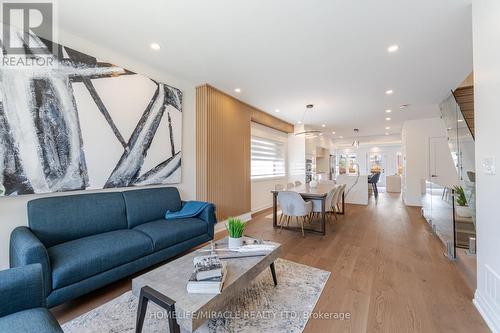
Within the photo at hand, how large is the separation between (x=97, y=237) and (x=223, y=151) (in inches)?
101

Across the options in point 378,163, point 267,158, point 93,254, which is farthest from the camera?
point 378,163

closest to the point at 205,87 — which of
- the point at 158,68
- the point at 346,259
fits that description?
the point at 158,68

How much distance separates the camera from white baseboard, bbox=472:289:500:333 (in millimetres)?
1517

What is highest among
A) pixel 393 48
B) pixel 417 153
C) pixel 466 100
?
pixel 393 48

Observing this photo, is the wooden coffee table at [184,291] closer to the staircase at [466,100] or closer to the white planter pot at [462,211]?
the white planter pot at [462,211]

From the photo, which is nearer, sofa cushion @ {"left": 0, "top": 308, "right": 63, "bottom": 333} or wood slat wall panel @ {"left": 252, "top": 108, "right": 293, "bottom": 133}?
sofa cushion @ {"left": 0, "top": 308, "right": 63, "bottom": 333}

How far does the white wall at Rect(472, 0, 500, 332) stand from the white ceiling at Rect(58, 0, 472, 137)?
0.56 metres

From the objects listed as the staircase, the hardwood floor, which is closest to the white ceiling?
the staircase

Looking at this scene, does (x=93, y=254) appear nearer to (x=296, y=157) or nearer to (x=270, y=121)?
(x=270, y=121)

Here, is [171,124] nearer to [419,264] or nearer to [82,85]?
[82,85]

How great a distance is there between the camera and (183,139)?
3.71 m

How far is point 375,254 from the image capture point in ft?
9.50

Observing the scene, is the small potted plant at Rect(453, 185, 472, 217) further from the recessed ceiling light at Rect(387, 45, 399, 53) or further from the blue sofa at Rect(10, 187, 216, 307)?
the blue sofa at Rect(10, 187, 216, 307)
